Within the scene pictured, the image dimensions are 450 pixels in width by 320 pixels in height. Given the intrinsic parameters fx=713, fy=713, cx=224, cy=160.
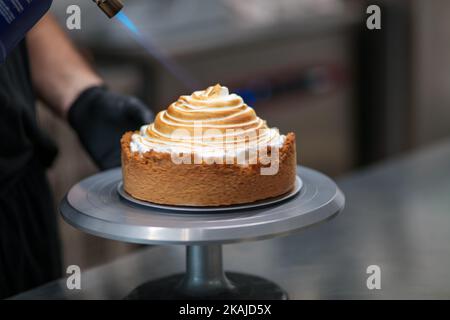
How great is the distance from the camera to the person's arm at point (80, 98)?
56.9 inches

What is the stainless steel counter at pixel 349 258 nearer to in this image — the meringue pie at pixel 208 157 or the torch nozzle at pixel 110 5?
the meringue pie at pixel 208 157

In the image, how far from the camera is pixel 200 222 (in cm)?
93

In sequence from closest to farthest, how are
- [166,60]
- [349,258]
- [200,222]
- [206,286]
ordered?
[200,222] < [206,286] < [349,258] < [166,60]

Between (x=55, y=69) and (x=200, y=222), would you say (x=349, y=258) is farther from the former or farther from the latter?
(x=55, y=69)

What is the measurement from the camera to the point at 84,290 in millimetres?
1180

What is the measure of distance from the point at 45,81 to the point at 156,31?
1.38 m

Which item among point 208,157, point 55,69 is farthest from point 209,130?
point 55,69

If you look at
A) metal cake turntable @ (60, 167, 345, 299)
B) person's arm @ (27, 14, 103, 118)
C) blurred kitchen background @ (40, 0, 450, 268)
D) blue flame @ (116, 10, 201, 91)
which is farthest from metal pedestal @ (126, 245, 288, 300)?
blue flame @ (116, 10, 201, 91)

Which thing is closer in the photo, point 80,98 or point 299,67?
point 80,98

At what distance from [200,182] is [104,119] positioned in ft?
1.75

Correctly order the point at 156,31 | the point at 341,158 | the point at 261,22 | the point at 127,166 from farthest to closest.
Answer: the point at 341,158 < the point at 261,22 < the point at 156,31 < the point at 127,166

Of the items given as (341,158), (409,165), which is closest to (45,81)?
(409,165)

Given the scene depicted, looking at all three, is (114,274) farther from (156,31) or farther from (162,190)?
(156,31)

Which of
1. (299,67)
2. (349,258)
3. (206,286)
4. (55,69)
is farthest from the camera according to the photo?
(299,67)
